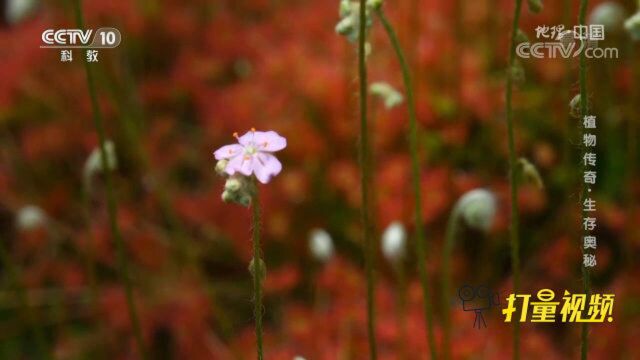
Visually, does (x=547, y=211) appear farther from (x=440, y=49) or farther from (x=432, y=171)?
(x=440, y=49)

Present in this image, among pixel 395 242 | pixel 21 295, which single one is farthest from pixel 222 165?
pixel 21 295

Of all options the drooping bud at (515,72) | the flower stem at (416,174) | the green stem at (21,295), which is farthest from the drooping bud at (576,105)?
the green stem at (21,295)

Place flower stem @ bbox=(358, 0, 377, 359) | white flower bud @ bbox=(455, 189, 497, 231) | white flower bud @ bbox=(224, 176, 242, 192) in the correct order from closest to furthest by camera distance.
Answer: white flower bud @ bbox=(224, 176, 242, 192) < flower stem @ bbox=(358, 0, 377, 359) < white flower bud @ bbox=(455, 189, 497, 231)

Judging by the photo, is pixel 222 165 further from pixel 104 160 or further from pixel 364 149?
pixel 104 160

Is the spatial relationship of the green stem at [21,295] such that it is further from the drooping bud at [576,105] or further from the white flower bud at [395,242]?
the drooping bud at [576,105]

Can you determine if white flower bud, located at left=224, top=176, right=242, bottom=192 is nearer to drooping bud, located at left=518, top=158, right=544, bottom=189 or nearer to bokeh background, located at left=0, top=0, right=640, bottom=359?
drooping bud, located at left=518, top=158, right=544, bottom=189

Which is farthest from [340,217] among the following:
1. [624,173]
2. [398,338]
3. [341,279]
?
[624,173]

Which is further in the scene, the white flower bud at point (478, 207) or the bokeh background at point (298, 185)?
the bokeh background at point (298, 185)

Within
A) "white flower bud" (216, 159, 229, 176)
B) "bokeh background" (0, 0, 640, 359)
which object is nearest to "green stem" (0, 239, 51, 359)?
"bokeh background" (0, 0, 640, 359)
